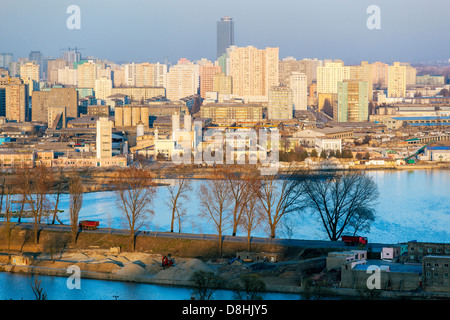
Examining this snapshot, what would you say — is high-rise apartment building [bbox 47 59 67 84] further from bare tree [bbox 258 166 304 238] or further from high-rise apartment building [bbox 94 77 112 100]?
bare tree [bbox 258 166 304 238]

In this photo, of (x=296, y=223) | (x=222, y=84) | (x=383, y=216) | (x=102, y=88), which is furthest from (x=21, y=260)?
(x=222, y=84)

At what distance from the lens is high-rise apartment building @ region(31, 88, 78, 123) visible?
24.4 metres

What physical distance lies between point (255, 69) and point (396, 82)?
638 centimetres

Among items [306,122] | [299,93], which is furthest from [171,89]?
[306,122]

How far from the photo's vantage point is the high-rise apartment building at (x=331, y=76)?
31.7 meters

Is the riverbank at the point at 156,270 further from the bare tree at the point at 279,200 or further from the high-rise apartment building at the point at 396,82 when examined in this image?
the high-rise apartment building at the point at 396,82

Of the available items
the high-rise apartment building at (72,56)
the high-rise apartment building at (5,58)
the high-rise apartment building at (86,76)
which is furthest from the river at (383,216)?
the high-rise apartment building at (5,58)

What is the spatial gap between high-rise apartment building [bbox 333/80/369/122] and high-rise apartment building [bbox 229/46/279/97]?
6847mm

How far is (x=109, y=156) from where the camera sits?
1500cm

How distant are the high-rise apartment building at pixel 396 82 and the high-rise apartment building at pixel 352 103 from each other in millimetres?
9804

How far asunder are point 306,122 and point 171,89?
38.1 ft

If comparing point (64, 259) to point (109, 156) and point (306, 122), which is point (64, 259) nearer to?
point (109, 156)
